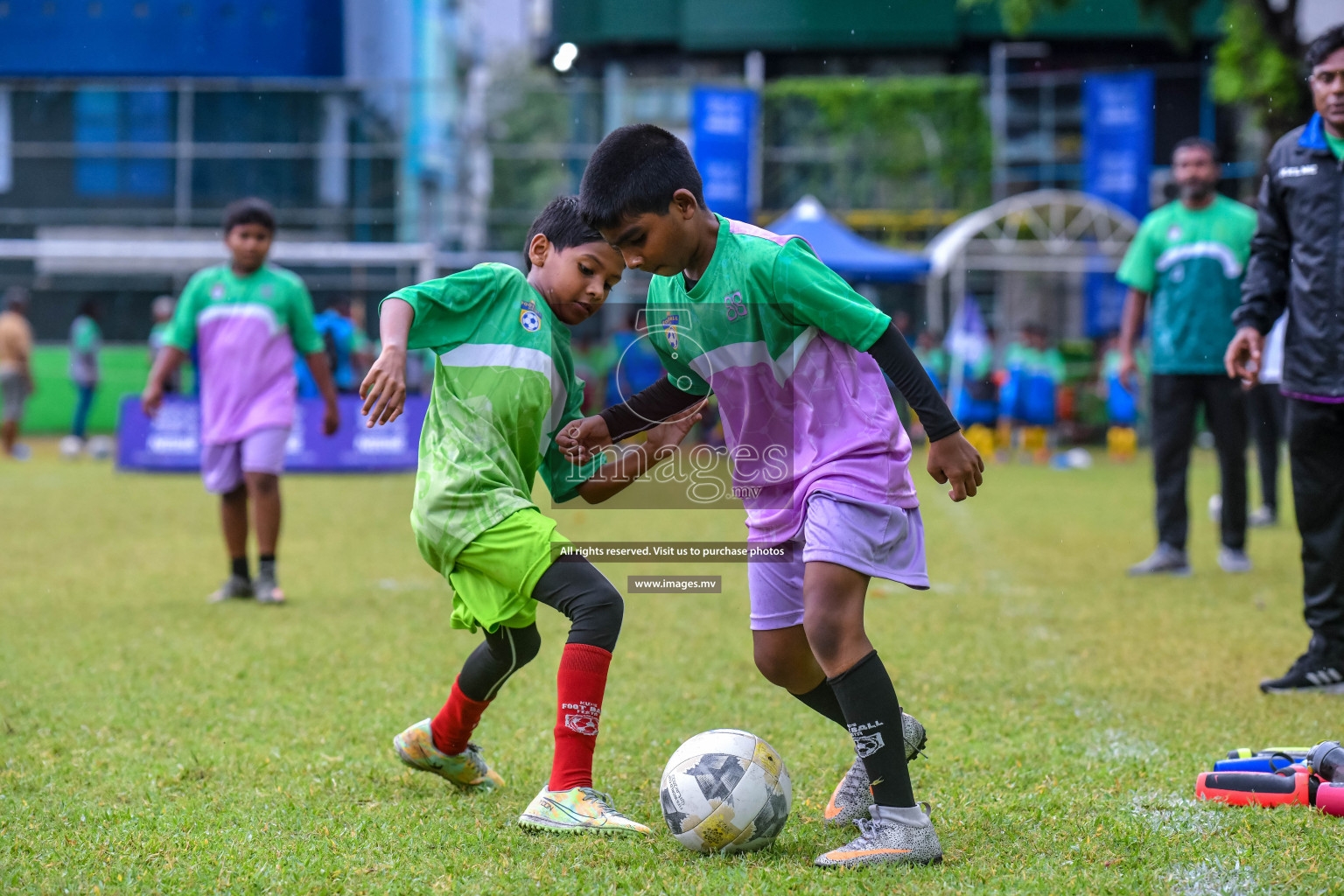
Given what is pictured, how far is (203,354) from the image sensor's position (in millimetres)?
7273

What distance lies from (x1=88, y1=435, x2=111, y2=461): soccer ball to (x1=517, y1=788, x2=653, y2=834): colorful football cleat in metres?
16.0

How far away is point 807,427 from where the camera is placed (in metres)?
3.26

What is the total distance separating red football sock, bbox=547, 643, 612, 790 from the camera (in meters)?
3.32

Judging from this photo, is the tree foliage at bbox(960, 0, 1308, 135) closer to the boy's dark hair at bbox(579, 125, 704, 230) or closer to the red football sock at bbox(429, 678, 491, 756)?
the boy's dark hair at bbox(579, 125, 704, 230)

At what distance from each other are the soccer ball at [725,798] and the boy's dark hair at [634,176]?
1296 mm

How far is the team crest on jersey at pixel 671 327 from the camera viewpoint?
11.0ft

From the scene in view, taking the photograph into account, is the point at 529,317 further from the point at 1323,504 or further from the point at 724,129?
the point at 724,129

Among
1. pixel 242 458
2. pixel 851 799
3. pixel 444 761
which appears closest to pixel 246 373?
pixel 242 458

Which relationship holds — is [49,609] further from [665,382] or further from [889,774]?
[889,774]

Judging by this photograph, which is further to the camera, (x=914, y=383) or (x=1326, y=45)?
(x=1326, y=45)

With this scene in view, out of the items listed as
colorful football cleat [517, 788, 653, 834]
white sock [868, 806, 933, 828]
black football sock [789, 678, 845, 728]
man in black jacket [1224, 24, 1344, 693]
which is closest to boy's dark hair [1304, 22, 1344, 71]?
man in black jacket [1224, 24, 1344, 693]

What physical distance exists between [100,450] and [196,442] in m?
3.39

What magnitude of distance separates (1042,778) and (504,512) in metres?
1.70

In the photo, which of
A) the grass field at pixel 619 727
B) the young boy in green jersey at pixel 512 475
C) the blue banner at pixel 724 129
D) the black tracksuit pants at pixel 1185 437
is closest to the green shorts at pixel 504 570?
the young boy in green jersey at pixel 512 475
